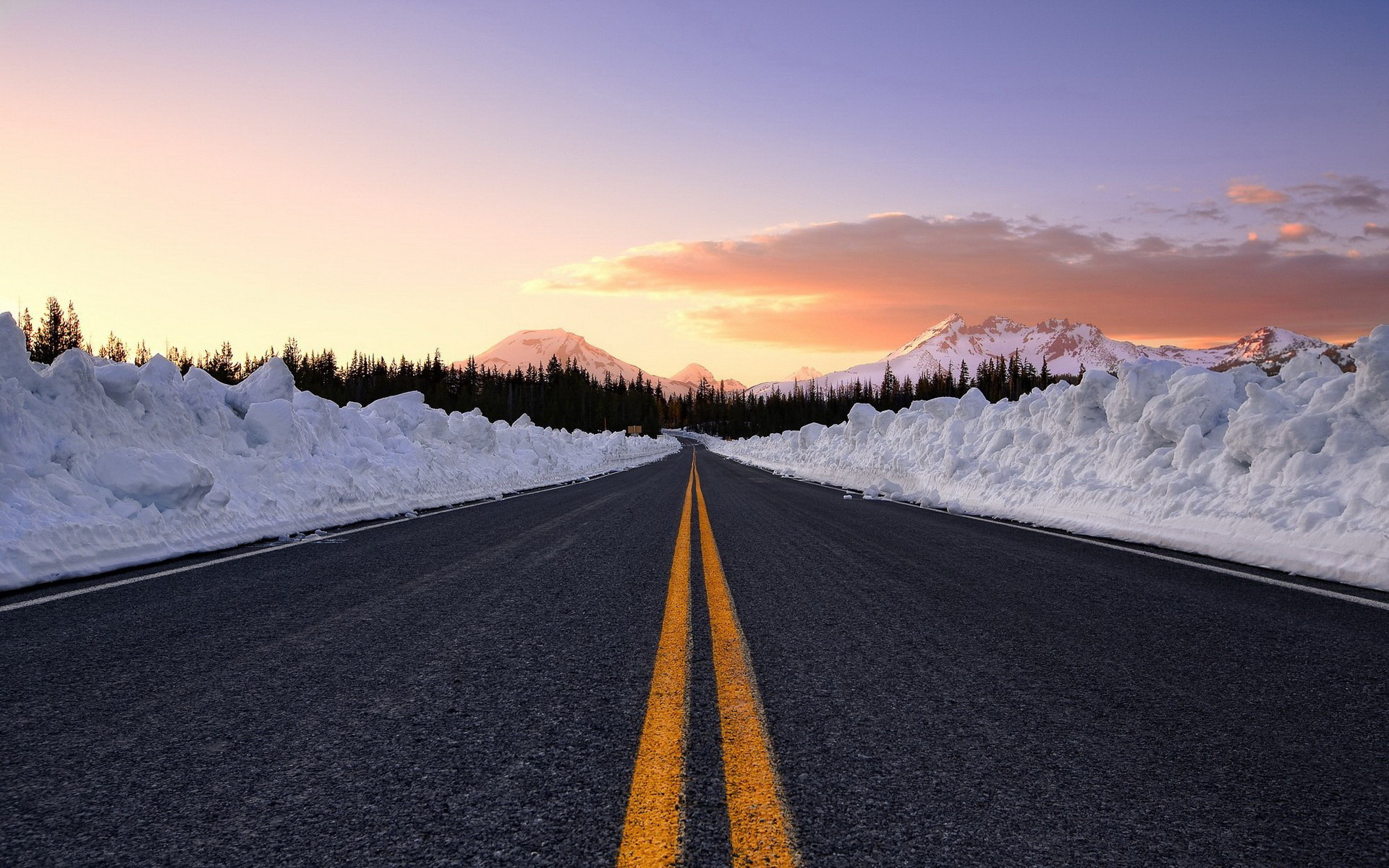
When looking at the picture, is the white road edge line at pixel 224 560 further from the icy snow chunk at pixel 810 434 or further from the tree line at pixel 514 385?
the tree line at pixel 514 385

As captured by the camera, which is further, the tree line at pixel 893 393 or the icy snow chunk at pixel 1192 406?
the tree line at pixel 893 393

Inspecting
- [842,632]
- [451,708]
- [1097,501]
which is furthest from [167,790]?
[1097,501]

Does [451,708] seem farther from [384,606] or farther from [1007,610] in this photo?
[1007,610]

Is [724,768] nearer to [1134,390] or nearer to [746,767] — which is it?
[746,767]

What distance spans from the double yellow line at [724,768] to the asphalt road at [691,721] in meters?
0.05

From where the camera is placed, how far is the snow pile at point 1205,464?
24.4ft

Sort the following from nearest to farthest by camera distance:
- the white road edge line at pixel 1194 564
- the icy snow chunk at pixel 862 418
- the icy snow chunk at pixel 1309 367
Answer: the white road edge line at pixel 1194 564
the icy snow chunk at pixel 1309 367
the icy snow chunk at pixel 862 418

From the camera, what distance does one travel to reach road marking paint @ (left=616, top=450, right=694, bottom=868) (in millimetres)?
1981

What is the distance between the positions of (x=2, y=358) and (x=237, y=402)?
4.16 metres

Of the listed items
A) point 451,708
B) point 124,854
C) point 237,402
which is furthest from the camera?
point 237,402

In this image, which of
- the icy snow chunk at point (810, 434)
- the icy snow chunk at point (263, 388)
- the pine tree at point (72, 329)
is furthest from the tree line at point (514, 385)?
the icy snow chunk at point (263, 388)

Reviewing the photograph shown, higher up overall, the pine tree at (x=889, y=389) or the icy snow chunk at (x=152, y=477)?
the pine tree at (x=889, y=389)

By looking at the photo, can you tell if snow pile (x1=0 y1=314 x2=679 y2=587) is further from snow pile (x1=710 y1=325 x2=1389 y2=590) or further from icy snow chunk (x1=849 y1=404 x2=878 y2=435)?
icy snow chunk (x1=849 y1=404 x2=878 y2=435)

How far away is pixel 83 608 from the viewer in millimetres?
5109
